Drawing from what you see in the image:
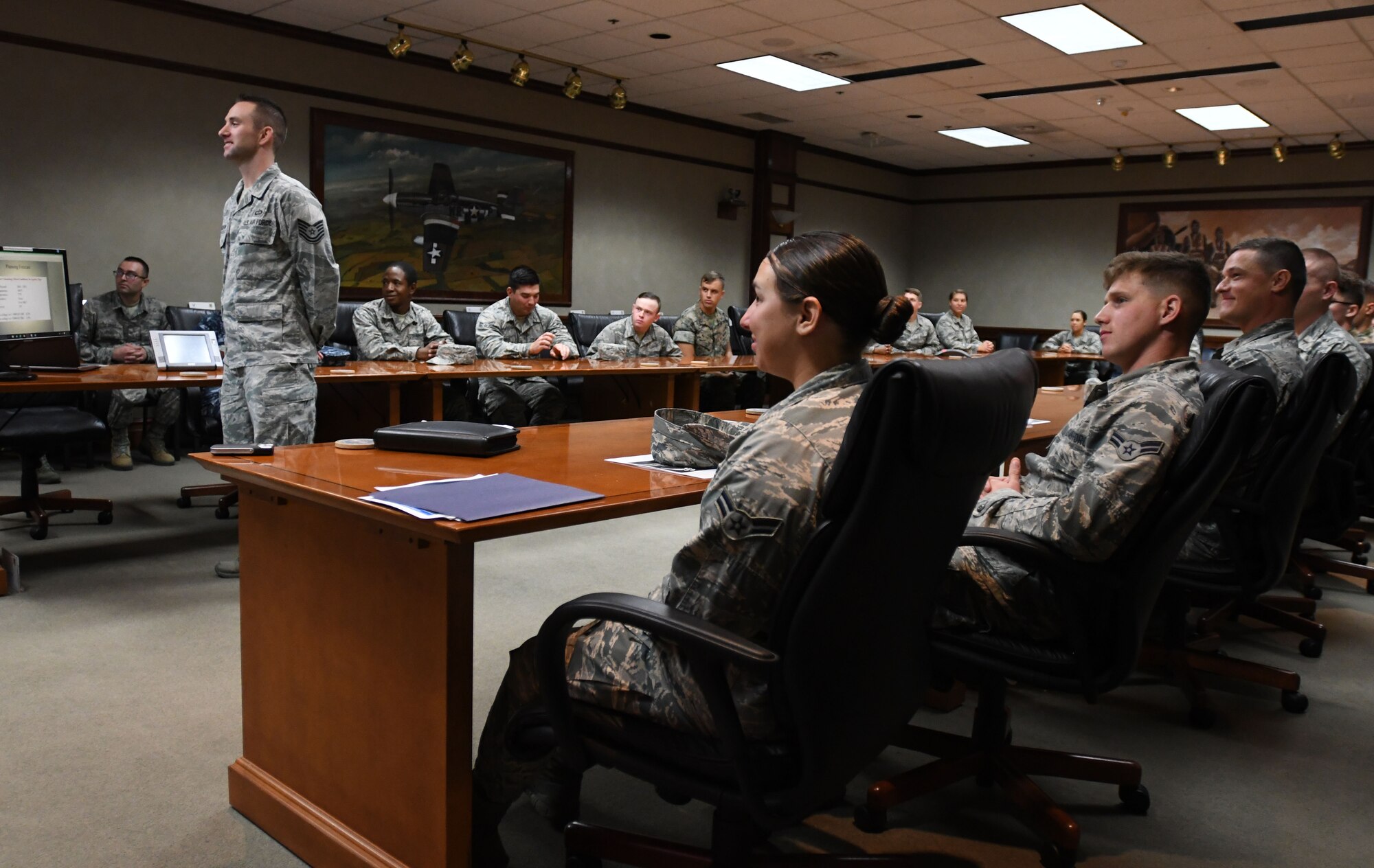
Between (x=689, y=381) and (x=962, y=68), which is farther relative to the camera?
(x=962, y=68)

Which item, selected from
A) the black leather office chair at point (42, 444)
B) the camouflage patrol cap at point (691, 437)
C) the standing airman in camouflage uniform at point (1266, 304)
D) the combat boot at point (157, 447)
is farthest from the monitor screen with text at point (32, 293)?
→ the standing airman in camouflage uniform at point (1266, 304)

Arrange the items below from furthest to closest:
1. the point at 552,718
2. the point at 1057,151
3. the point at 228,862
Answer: the point at 1057,151 → the point at 228,862 → the point at 552,718

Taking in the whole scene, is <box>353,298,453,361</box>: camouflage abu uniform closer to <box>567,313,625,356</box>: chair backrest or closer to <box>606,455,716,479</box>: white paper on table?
<box>567,313,625,356</box>: chair backrest

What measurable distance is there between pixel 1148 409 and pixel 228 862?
6.12 ft

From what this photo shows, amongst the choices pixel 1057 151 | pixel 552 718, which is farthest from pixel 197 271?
pixel 1057 151

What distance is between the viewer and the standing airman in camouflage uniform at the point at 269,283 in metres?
3.39

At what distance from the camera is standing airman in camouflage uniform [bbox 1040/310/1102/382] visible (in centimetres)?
1001

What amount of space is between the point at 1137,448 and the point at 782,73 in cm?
688

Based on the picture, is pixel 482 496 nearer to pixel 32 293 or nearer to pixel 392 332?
pixel 32 293

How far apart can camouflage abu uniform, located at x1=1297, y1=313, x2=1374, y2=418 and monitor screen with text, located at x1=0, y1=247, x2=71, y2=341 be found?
4.71m

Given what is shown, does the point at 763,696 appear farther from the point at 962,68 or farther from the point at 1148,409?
the point at 962,68

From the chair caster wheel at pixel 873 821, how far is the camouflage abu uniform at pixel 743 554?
0.78m

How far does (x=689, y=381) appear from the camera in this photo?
6.02 meters

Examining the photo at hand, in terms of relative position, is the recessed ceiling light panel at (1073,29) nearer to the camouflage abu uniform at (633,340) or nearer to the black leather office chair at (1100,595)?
the camouflage abu uniform at (633,340)
